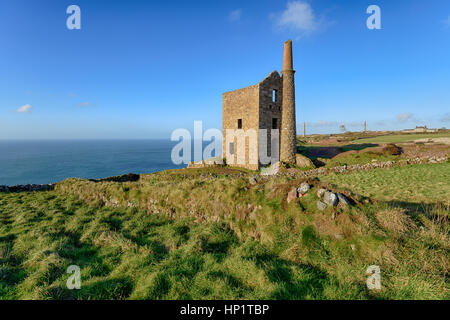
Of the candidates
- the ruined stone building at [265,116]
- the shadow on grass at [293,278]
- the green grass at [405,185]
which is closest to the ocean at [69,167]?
the ruined stone building at [265,116]

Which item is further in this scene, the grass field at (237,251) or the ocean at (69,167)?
the ocean at (69,167)

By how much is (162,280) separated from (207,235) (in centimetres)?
224

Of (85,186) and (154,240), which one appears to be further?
(85,186)

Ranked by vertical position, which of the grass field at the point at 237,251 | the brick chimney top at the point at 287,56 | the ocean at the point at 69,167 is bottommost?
the ocean at the point at 69,167

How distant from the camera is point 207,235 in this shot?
615 cm

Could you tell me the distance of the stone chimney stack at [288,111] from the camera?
22.5m

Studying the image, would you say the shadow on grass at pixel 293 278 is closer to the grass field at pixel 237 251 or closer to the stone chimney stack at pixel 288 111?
the grass field at pixel 237 251

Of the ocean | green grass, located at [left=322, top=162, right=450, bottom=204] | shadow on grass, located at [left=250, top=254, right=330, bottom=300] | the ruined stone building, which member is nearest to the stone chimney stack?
the ruined stone building

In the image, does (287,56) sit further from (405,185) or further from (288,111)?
(405,185)

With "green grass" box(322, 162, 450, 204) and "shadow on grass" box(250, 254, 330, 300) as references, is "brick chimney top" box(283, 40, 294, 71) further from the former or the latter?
"shadow on grass" box(250, 254, 330, 300)

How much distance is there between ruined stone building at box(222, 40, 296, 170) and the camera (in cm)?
2219
